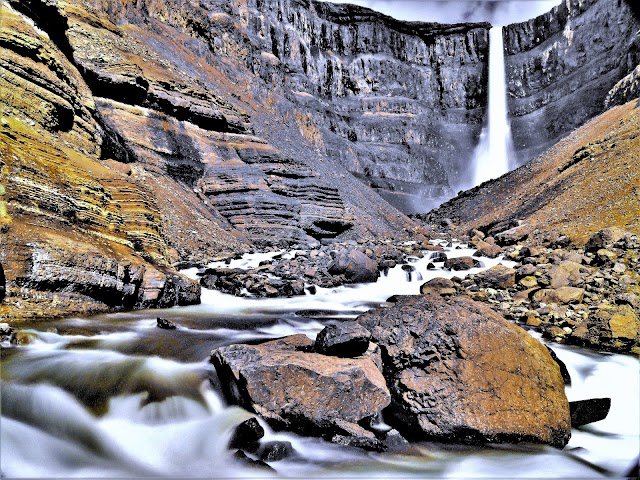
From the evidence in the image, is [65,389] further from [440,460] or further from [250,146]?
[250,146]

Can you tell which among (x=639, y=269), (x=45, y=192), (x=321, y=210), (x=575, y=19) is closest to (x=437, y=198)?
(x=575, y=19)

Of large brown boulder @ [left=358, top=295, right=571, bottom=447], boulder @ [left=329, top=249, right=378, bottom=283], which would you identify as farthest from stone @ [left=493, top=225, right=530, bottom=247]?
large brown boulder @ [left=358, top=295, right=571, bottom=447]

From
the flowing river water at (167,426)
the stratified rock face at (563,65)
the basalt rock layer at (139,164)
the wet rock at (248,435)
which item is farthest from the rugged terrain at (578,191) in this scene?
the stratified rock face at (563,65)

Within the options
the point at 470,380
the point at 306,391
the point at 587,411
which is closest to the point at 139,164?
the point at 306,391

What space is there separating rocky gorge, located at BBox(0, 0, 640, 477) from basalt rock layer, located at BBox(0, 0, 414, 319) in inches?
2.6

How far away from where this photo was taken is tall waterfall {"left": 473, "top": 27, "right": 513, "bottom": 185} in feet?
169

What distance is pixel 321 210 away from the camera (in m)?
20.7

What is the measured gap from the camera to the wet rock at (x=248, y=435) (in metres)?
3.14

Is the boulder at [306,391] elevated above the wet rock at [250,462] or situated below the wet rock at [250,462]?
above

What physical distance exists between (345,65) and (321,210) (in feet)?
135

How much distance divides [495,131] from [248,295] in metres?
55.3

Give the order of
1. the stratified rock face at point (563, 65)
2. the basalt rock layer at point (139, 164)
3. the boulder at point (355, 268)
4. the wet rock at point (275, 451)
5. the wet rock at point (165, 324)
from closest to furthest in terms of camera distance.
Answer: the wet rock at point (275, 451)
the wet rock at point (165, 324)
the basalt rock layer at point (139, 164)
the boulder at point (355, 268)
the stratified rock face at point (563, 65)

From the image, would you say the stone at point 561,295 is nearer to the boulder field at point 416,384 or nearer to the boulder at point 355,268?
the boulder field at point 416,384

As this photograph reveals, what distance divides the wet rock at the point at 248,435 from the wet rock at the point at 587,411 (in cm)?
307
